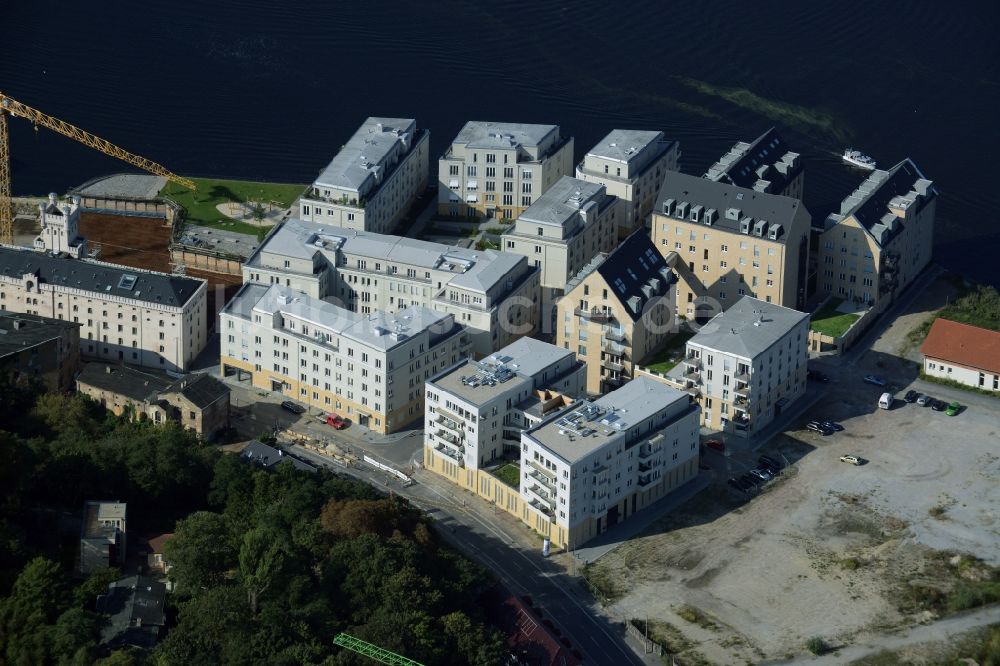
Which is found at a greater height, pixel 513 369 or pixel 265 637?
pixel 513 369

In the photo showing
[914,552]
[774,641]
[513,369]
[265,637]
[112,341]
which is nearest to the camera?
[265,637]

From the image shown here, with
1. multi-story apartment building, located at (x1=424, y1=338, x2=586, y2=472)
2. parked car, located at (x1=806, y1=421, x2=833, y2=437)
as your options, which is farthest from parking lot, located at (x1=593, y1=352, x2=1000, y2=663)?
multi-story apartment building, located at (x1=424, y1=338, x2=586, y2=472)

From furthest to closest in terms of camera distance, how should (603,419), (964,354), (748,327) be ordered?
(964,354)
(748,327)
(603,419)

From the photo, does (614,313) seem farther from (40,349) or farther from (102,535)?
(102,535)

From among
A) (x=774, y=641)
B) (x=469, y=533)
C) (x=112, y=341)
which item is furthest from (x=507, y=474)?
(x=112, y=341)

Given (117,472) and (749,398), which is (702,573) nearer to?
(749,398)

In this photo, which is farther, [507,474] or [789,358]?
[789,358]

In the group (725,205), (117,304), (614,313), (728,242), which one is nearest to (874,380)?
(728,242)
